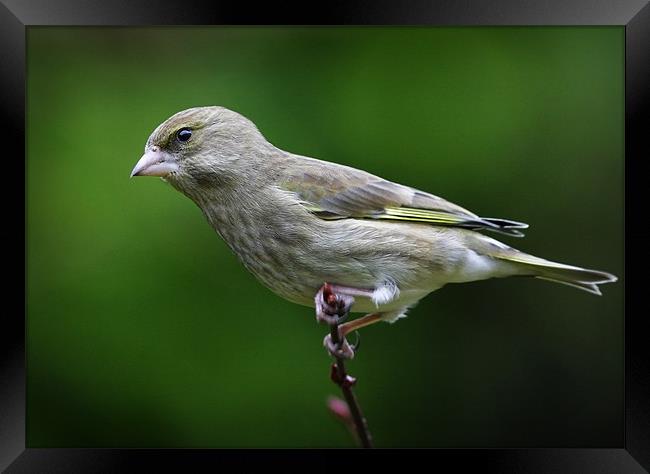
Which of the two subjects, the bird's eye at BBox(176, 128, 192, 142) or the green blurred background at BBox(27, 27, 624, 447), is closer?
the bird's eye at BBox(176, 128, 192, 142)

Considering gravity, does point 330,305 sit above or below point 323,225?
below

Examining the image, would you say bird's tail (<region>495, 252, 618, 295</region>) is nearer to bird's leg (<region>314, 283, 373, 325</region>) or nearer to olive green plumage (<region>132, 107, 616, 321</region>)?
olive green plumage (<region>132, 107, 616, 321</region>)

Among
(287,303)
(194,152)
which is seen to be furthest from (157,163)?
(287,303)

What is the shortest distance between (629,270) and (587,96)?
1121 millimetres

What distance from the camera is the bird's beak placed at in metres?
3.81

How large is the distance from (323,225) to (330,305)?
0.41 m

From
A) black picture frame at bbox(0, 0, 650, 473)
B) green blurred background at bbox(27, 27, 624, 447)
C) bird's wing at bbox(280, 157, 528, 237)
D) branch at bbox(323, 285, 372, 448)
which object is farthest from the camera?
green blurred background at bbox(27, 27, 624, 447)

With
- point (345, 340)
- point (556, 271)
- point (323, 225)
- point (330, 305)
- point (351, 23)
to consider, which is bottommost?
point (345, 340)

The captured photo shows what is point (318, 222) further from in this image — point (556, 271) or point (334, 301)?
point (556, 271)

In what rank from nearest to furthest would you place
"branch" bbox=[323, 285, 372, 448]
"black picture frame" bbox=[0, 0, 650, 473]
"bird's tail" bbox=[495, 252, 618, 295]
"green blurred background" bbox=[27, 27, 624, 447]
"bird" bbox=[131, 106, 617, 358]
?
"branch" bbox=[323, 285, 372, 448], "bird" bbox=[131, 106, 617, 358], "bird's tail" bbox=[495, 252, 618, 295], "black picture frame" bbox=[0, 0, 650, 473], "green blurred background" bbox=[27, 27, 624, 447]

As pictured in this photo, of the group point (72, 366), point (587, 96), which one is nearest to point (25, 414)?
point (72, 366)

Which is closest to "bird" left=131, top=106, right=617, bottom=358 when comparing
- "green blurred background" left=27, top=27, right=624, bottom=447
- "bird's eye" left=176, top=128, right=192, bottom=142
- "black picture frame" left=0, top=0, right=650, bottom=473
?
"bird's eye" left=176, top=128, right=192, bottom=142

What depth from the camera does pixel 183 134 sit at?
3881 millimetres

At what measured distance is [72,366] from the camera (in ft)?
16.4
